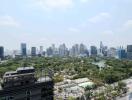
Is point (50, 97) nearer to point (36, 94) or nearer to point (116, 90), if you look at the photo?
point (36, 94)

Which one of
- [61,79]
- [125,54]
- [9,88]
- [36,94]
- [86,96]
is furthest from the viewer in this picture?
[125,54]

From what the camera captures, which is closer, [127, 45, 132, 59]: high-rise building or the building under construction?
the building under construction

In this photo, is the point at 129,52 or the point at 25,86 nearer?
the point at 25,86

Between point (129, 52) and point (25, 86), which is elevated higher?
point (129, 52)

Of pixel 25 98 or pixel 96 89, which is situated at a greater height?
pixel 25 98

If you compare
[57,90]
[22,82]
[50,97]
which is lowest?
[57,90]

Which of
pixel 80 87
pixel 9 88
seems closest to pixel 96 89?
pixel 80 87

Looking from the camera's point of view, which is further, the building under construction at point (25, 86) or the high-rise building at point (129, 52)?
the high-rise building at point (129, 52)

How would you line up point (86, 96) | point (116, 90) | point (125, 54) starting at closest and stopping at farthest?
point (86, 96)
point (116, 90)
point (125, 54)
